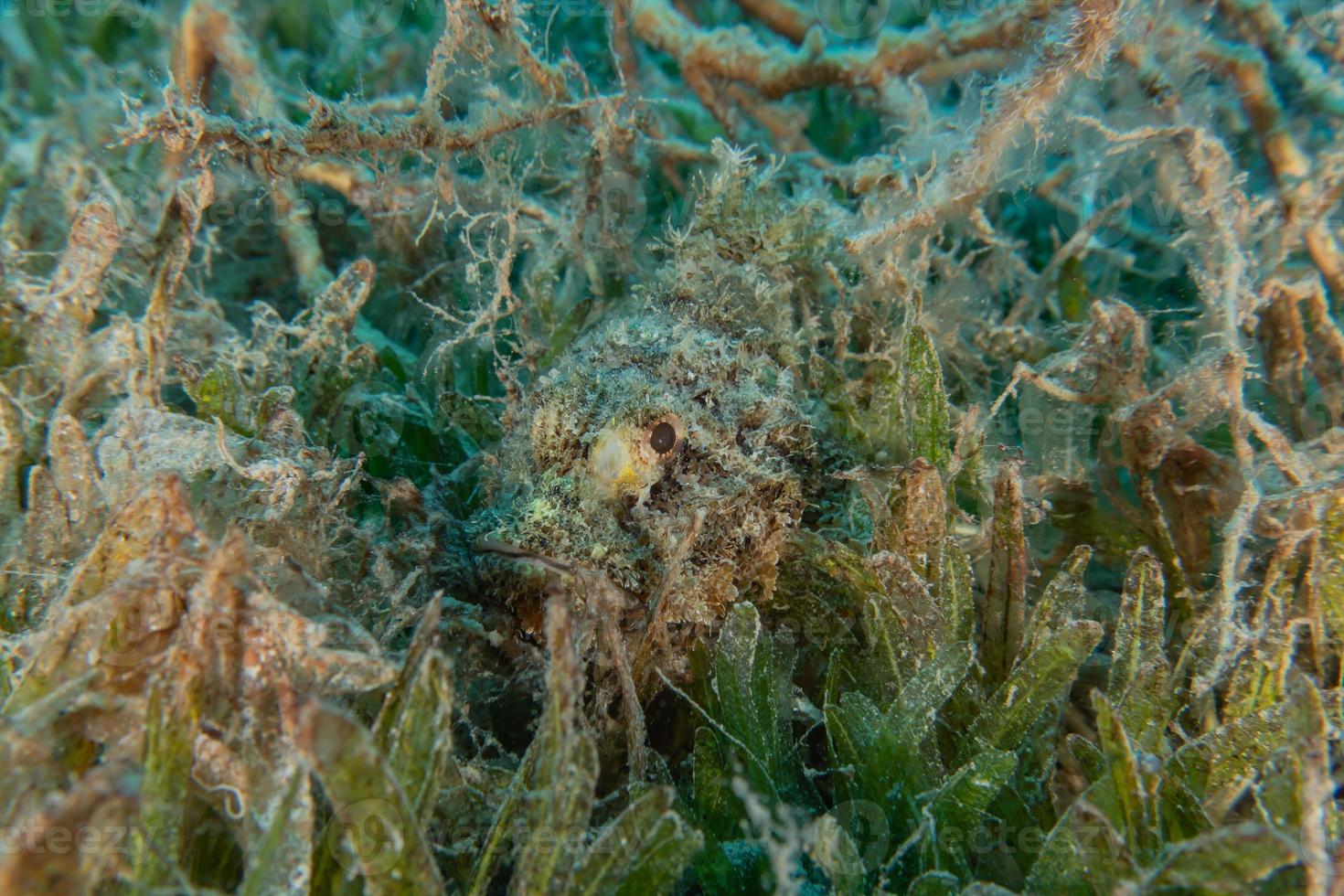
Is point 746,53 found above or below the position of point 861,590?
above

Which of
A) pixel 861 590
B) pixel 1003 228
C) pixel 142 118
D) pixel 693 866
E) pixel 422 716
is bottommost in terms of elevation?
pixel 693 866

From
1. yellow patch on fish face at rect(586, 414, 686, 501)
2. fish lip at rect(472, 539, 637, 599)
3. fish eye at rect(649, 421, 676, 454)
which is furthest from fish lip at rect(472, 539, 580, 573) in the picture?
fish eye at rect(649, 421, 676, 454)

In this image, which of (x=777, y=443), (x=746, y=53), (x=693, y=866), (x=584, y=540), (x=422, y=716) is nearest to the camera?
(x=422, y=716)

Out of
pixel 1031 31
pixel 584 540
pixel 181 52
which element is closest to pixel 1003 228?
pixel 1031 31

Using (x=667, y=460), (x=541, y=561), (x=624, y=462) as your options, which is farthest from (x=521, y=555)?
(x=667, y=460)

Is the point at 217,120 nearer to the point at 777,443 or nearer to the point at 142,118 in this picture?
the point at 142,118

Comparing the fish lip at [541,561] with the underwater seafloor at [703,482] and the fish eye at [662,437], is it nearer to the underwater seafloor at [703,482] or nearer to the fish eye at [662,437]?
the underwater seafloor at [703,482]

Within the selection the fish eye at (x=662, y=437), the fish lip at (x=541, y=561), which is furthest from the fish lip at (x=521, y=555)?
the fish eye at (x=662, y=437)
